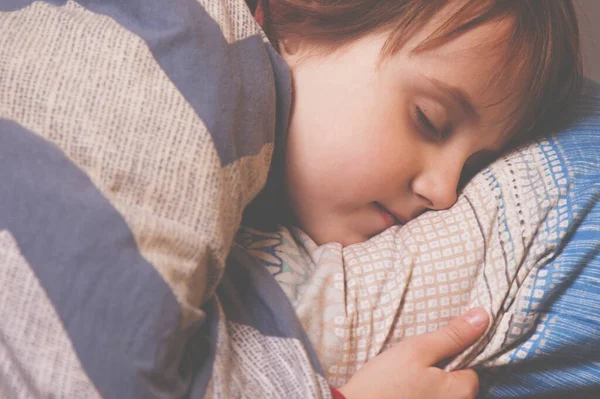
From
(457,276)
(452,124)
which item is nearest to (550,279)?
(457,276)

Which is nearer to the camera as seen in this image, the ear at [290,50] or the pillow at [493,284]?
the pillow at [493,284]

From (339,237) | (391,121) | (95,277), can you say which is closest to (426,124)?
(391,121)

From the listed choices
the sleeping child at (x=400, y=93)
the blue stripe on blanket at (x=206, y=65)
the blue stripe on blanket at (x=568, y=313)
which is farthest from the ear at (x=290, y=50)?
the blue stripe on blanket at (x=568, y=313)

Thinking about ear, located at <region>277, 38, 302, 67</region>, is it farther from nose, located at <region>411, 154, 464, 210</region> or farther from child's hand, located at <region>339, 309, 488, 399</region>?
child's hand, located at <region>339, 309, 488, 399</region>

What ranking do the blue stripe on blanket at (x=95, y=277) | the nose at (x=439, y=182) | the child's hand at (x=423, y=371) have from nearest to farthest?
1. the blue stripe on blanket at (x=95, y=277)
2. the child's hand at (x=423, y=371)
3. the nose at (x=439, y=182)

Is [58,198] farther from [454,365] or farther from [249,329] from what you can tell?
[454,365]

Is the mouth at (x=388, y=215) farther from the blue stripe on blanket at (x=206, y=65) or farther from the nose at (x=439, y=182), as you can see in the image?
the blue stripe on blanket at (x=206, y=65)

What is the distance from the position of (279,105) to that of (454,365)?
0.36m

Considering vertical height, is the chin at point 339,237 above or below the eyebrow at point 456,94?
below

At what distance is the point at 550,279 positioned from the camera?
2.26 ft

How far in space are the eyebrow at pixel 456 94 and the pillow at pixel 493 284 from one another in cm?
10

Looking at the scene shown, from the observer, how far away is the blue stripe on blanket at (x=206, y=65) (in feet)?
1.88

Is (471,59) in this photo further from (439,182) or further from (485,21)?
(439,182)

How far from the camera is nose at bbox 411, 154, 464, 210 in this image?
0.77m
